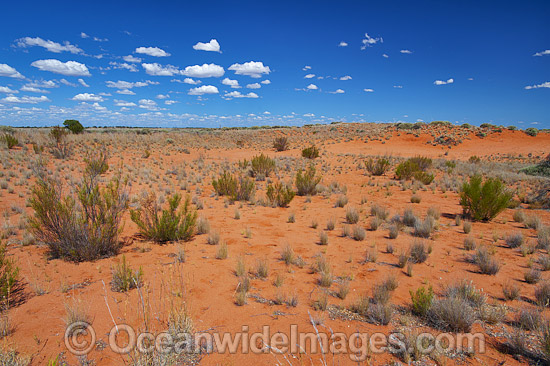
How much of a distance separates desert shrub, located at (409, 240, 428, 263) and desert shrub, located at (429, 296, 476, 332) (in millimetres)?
1951

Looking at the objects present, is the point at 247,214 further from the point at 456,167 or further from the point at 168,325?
the point at 456,167

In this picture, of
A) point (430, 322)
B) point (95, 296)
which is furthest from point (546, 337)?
point (95, 296)

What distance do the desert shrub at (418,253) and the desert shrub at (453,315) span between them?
195cm

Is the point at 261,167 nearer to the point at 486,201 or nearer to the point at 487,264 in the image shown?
the point at 486,201

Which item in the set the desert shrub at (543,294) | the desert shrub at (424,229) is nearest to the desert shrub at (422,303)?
the desert shrub at (543,294)

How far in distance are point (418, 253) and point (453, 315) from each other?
223 centimetres

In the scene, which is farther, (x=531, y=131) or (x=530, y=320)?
(x=531, y=131)

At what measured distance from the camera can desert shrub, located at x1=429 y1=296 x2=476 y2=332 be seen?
318 cm

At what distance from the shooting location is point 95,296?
382cm

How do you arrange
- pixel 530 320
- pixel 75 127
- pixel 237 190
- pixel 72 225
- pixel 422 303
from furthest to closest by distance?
pixel 75 127 < pixel 237 190 < pixel 72 225 < pixel 422 303 < pixel 530 320

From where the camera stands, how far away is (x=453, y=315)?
321 centimetres

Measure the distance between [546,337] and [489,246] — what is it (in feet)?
12.5

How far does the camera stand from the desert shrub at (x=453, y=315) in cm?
318

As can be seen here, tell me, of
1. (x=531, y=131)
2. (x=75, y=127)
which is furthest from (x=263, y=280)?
(x=531, y=131)
